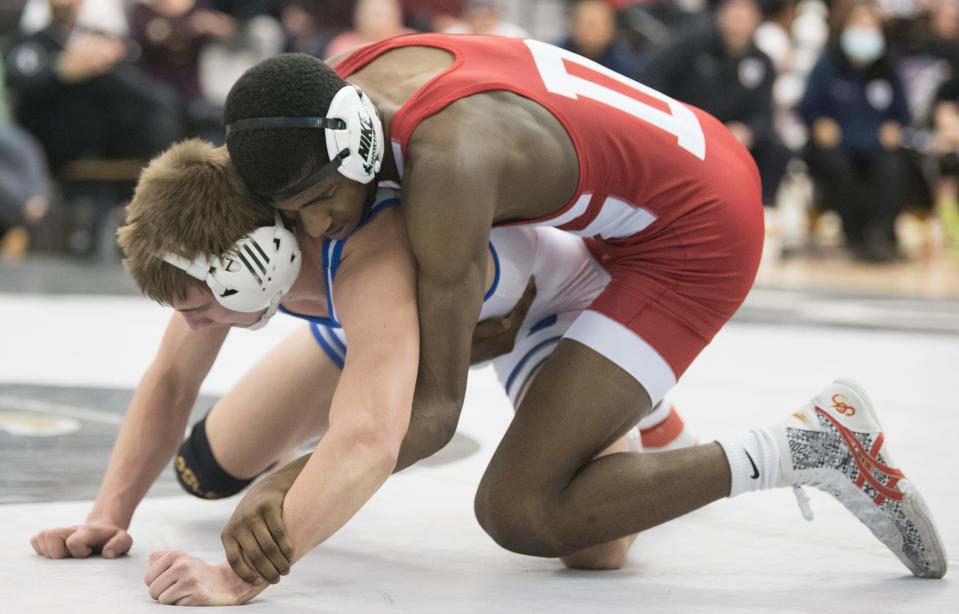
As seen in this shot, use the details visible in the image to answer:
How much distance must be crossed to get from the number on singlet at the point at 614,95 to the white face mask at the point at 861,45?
812 cm

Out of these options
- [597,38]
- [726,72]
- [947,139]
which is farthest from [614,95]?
[947,139]

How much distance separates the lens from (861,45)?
33.7ft

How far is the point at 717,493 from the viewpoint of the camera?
2.41 meters

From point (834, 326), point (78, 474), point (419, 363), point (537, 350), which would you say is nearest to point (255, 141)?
point (419, 363)

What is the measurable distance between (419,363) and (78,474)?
3.45 feet

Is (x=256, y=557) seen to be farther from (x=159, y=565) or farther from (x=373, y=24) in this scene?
(x=373, y=24)

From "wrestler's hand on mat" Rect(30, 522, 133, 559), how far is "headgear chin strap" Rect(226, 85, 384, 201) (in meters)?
0.63

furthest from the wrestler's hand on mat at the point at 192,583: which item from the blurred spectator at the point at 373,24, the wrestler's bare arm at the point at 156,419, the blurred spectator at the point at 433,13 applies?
the blurred spectator at the point at 433,13

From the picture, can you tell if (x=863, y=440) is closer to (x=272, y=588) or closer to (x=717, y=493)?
(x=717, y=493)

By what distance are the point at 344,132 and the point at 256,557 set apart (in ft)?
2.06

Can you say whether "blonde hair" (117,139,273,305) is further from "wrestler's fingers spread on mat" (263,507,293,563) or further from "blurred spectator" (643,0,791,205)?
"blurred spectator" (643,0,791,205)

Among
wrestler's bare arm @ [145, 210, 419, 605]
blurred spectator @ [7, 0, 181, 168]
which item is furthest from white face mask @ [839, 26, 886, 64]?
wrestler's bare arm @ [145, 210, 419, 605]

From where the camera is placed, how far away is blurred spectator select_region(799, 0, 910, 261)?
10.3 m

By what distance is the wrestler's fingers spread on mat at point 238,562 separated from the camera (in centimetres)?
200
